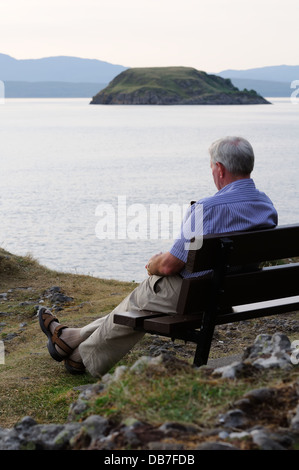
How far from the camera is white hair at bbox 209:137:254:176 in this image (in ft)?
18.1

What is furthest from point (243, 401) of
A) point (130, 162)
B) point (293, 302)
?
point (130, 162)

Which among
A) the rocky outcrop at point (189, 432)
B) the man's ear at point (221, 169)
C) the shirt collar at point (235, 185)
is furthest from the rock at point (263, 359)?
the man's ear at point (221, 169)

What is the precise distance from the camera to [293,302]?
6.06m

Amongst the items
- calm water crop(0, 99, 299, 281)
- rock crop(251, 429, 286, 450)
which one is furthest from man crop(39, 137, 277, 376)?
calm water crop(0, 99, 299, 281)

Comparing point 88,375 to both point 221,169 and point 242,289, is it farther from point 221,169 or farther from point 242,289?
point 221,169

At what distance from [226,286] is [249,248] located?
0.34 meters

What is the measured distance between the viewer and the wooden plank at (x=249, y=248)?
5.16 m

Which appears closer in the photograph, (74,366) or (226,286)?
(226,286)

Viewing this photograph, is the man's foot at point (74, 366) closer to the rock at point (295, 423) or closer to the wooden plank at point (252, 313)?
the wooden plank at point (252, 313)

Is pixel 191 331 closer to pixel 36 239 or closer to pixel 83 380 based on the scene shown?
pixel 83 380

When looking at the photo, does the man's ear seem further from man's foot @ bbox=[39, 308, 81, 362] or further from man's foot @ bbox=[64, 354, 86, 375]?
man's foot @ bbox=[64, 354, 86, 375]

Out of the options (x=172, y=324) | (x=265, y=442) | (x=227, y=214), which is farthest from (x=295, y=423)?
(x=227, y=214)

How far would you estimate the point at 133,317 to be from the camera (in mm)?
5582

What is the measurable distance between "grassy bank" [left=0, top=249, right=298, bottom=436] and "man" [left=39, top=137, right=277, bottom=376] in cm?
64
